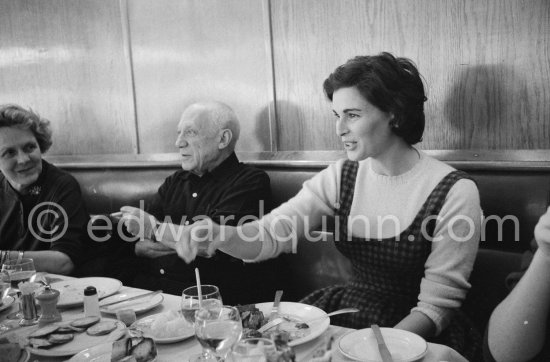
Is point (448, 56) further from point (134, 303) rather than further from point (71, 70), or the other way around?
point (71, 70)

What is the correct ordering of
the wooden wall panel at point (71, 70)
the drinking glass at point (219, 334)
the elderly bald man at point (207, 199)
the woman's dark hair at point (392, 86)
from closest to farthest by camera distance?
1. the drinking glass at point (219, 334)
2. the woman's dark hair at point (392, 86)
3. the elderly bald man at point (207, 199)
4. the wooden wall panel at point (71, 70)

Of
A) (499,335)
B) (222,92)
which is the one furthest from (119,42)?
(499,335)

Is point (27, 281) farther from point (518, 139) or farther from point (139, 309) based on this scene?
point (518, 139)

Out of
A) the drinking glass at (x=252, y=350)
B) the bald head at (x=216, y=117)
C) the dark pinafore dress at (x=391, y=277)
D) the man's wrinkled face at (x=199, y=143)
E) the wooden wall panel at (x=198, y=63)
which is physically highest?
the wooden wall panel at (x=198, y=63)

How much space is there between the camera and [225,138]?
2.69 m

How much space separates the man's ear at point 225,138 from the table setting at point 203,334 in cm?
119

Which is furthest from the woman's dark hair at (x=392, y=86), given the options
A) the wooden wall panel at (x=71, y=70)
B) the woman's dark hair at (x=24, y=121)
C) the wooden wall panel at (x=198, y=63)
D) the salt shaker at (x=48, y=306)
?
the wooden wall panel at (x=71, y=70)

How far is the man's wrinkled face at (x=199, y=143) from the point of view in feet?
8.70

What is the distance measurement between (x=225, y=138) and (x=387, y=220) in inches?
46.6

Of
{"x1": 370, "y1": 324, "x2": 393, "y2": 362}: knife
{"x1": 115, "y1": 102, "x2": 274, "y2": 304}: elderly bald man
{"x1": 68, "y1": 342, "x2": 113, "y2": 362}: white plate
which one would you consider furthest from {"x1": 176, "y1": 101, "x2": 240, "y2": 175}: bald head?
{"x1": 370, "y1": 324, "x2": 393, "y2": 362}: knife

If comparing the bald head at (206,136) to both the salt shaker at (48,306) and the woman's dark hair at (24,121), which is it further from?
the salt shaker at (48,306)

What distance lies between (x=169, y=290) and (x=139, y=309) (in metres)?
0.96

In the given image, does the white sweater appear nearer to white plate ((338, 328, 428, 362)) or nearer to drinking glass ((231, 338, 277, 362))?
white plate ((338, 328, 428, 362))

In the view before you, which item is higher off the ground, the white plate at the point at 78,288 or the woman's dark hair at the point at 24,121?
the woman's dark hair at the point at 24,121
